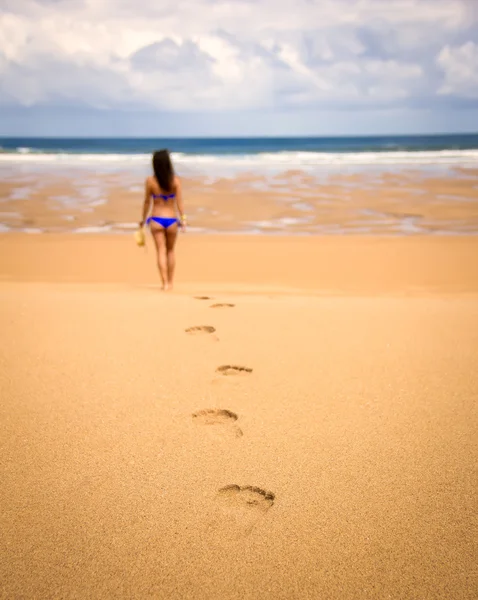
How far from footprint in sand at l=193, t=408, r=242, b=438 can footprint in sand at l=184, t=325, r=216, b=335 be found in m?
1.09

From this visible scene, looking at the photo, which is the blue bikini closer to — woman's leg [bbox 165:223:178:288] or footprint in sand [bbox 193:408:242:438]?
woman's leg [bbox 165:223:178:288]

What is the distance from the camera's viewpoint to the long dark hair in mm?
5227

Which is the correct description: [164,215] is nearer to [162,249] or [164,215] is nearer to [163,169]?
[162,249]

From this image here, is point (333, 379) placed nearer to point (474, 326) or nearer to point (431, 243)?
point (474, 326)

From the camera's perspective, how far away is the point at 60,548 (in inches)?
61.5

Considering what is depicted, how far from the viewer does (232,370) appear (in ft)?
9.23

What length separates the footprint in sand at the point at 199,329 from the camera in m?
3.40

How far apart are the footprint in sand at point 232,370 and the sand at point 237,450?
0.02 meters

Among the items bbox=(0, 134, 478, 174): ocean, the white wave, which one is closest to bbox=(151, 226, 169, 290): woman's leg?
bbox=(0, 134, 478, 174): ocean

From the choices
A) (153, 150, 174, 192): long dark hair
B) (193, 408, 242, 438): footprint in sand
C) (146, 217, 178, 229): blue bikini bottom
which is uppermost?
(153, 150, 174, 192): long dark hair

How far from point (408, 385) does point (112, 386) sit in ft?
4.95

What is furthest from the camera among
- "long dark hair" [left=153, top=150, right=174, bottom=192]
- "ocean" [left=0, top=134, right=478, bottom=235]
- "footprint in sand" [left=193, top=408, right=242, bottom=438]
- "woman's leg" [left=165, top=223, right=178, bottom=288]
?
"ocean" [left=0, top=134, right=478, bottom=235]

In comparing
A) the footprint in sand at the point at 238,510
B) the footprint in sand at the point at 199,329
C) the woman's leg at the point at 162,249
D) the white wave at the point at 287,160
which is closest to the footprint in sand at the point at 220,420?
the footprint in sand at the point at 238,510

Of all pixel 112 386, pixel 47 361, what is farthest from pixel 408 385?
pixel 47 361
